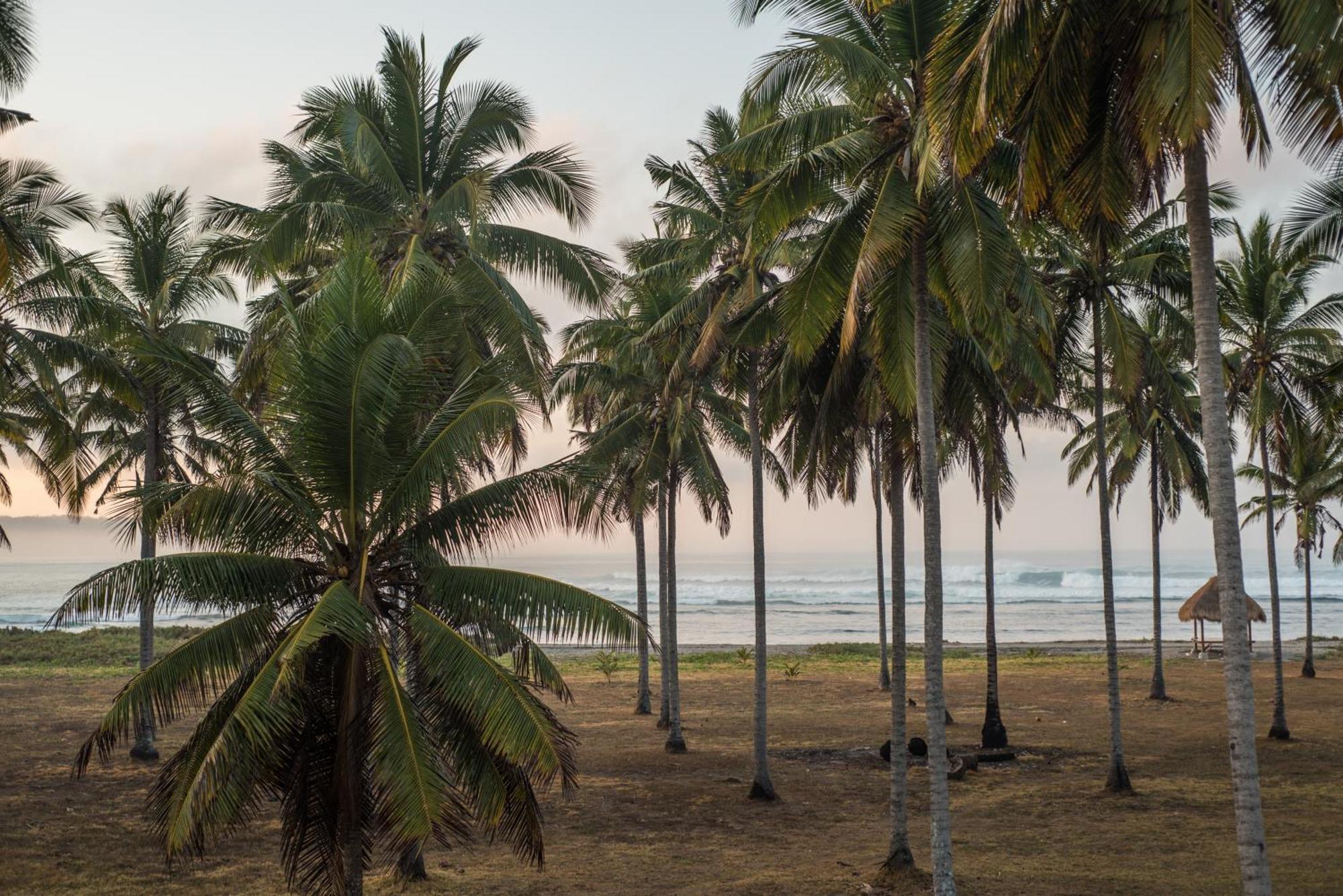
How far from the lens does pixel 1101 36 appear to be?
835cm

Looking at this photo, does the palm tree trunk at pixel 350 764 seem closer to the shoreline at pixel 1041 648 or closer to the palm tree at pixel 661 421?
the palm tree at pixel 661 421

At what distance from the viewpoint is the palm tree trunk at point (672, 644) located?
20.3m

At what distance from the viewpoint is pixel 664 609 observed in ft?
74.3

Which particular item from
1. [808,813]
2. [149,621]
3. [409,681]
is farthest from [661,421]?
[409,681]

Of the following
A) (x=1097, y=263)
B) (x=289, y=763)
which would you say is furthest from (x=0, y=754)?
(x=1097, y=263)

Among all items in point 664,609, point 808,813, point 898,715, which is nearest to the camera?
point 898,715

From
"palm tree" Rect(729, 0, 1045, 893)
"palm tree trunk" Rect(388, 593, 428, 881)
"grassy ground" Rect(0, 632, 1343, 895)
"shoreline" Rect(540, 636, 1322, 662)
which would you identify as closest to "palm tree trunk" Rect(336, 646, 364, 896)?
"palm tree trunk" Rect(388, 593, 428, 881)

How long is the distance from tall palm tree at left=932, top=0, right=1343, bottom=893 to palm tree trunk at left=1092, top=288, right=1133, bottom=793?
739 centimetres

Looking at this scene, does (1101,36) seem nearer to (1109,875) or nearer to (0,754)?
(1109,875)

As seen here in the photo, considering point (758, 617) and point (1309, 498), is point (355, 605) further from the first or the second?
point (1309, 498)

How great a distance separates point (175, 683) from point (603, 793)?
931 cm

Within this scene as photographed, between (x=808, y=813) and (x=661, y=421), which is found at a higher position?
(x=661, y=421)

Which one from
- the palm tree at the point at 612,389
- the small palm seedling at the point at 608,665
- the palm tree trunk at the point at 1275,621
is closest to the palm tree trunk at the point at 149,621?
the palm tree at the point at 612,389

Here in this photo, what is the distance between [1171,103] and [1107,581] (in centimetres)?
1133
